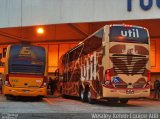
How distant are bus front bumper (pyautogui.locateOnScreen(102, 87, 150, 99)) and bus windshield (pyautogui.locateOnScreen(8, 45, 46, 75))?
5891 mm

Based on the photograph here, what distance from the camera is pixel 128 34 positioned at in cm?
2356

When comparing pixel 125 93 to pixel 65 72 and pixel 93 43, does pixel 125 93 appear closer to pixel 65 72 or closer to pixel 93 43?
pixel 93 43

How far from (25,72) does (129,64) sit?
6.78 m

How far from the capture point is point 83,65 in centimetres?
2719

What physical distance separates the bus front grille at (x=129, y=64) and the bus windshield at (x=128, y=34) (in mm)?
807

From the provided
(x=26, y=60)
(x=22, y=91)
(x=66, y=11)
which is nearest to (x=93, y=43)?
(x=26, y=60)

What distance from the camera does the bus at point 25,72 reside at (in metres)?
26.9

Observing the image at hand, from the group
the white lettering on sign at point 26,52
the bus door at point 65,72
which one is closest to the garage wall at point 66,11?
the bus door at point 65,72

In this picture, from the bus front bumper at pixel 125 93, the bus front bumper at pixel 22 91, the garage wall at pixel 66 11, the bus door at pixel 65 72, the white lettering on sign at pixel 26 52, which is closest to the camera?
the bus front bumper at pixel 125 93

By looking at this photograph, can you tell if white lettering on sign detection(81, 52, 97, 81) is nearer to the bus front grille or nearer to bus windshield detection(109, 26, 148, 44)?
the bus front grille

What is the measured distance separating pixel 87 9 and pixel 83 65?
10571mm

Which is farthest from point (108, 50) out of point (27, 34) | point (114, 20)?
point (27, 34)

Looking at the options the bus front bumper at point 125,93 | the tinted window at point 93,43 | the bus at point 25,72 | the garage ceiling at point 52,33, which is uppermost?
the garage ceiling at point 52,33

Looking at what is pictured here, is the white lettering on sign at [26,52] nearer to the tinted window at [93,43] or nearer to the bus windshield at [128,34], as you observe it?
the tinted window at [93,43]
